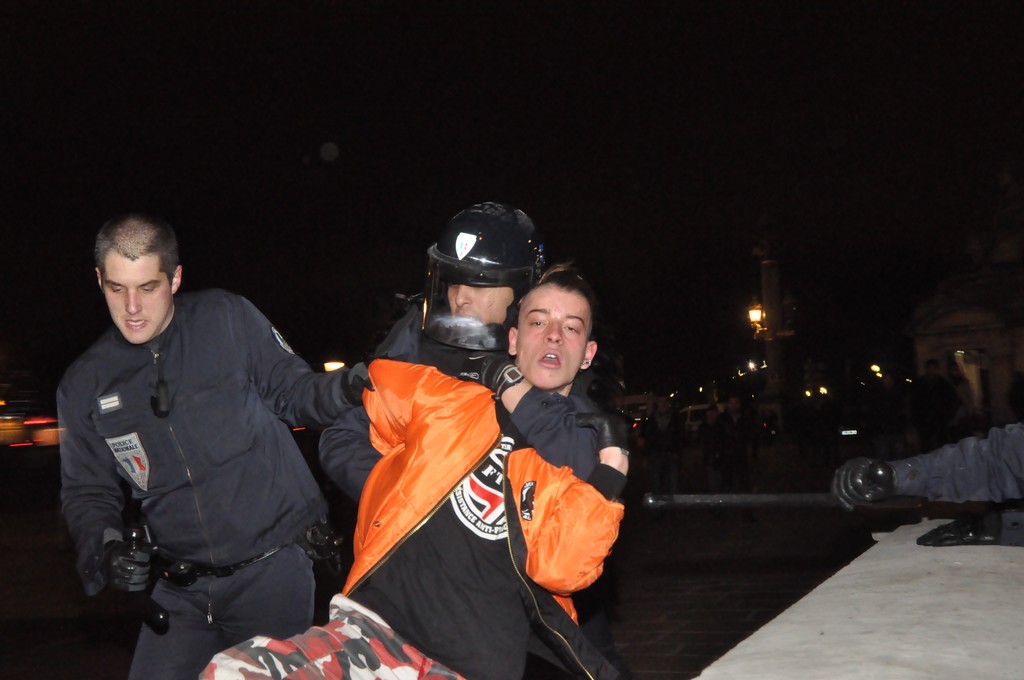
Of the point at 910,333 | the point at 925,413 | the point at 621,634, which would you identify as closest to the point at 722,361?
the point at 910,333

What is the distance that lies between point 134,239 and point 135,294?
170 mm

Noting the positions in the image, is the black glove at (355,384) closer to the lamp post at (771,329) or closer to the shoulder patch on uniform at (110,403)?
the shoulder patch on uniform at (110,403)

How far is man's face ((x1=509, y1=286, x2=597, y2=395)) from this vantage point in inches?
115

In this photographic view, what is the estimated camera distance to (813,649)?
2951mm

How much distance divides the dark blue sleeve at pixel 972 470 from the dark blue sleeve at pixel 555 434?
5.68 ft

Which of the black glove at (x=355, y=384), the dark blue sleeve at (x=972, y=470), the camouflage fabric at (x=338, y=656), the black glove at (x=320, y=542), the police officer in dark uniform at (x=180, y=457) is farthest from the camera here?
the dark blue sleeve at (x=972, y=470)

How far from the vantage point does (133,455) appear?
326 cm

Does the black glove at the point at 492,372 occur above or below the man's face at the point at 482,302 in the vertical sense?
below

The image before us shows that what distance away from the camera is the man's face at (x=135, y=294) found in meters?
3.23

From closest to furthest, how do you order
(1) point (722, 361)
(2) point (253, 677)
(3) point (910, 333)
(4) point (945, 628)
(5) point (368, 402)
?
(2) point (253, 677) → (5) point (368, 402) → (4) point (945, 628) → (3) point (910, 333) → (1) point (722, 361)

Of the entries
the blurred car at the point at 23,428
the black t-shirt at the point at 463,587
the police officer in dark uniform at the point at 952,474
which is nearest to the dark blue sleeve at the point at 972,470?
the police officer in dark uniform at the point at 952,474

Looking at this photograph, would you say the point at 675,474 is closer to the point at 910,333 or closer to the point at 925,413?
the point at 925,413

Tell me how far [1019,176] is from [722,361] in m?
26.8

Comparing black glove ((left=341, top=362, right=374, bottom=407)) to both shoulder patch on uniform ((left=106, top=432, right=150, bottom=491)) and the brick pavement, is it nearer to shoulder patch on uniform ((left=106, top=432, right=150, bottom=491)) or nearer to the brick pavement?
shoulder patch on uniform ((left=106, top=432, right=150, bottom=491))
